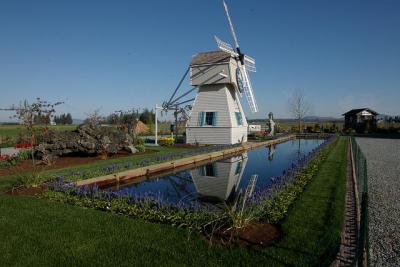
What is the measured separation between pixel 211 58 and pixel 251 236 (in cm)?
2019

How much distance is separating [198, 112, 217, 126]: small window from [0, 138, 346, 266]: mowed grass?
55.8 ft

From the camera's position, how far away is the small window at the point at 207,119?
23.7 m

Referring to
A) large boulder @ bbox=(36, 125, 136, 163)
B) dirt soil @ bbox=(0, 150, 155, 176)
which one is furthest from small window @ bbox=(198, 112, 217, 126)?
large boulder @ bbox=(36, 125, 136, 163)

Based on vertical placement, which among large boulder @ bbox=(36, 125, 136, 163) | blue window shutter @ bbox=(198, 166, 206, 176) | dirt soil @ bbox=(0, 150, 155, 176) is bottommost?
blue window shutter @ bbox=(198, 166, 206, 176)

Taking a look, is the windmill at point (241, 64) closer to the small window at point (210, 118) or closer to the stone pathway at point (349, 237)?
the small window at point (210, 118)

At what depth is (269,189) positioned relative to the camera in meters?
7.46

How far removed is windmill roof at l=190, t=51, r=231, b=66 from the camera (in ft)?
76.9

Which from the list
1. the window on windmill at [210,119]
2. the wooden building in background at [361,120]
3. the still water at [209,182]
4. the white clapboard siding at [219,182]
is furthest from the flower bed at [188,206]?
the wooden building in background at [361,120]

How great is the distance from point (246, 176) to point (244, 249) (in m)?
7.61

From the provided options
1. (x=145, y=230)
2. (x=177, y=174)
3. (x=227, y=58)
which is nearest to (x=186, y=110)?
(x=227, y=58)

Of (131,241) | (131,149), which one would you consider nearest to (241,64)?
(131,149)

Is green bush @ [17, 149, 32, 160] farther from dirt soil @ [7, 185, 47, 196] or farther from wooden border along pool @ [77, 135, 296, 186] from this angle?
dirt soil @ [7, 185, 47, 196]

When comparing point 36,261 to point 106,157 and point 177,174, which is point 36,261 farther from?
point 106,157

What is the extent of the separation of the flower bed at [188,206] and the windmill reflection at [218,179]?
167 centimetres
